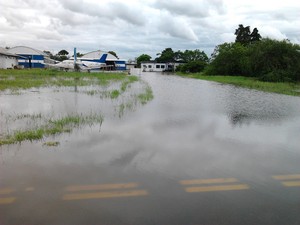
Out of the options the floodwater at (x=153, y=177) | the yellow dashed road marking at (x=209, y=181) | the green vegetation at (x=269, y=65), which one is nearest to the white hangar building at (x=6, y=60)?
the green vegetation at (x=269, y=65)

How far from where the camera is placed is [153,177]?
5148 millimetres

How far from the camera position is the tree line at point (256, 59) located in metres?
38.0

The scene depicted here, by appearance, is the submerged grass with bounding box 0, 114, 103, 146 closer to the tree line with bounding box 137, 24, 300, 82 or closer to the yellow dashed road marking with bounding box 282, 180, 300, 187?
the yellow dashed road marking with bounding box 282, 180, 300, 187

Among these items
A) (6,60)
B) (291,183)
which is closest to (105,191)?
(291,183)

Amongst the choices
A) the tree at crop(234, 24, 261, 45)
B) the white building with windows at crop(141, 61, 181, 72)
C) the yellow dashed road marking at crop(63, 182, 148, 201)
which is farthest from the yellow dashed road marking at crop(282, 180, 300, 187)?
the white building with windows at crop(141, 61, 181, 72)

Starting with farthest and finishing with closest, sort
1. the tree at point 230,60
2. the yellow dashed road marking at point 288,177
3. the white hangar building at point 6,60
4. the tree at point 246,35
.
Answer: the tree at point 246,35, the tree at point 230,60, the white hangar building at point 6,60, the yellow dashed road marking at point 288,177

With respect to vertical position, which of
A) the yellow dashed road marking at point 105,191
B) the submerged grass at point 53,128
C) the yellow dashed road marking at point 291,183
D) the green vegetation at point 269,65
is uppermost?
the green vegetation at point 269,65

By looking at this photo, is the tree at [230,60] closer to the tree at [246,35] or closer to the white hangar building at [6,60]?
the tree at [246,35]

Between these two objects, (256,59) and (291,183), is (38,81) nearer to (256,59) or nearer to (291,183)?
(291,183)

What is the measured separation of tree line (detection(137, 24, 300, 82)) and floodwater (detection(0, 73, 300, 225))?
32.1 meters

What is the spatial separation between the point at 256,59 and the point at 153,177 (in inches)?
1572

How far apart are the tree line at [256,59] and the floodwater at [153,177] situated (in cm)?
3207

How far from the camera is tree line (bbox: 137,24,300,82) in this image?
38.0m

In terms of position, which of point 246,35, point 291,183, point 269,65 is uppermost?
point 246,35
